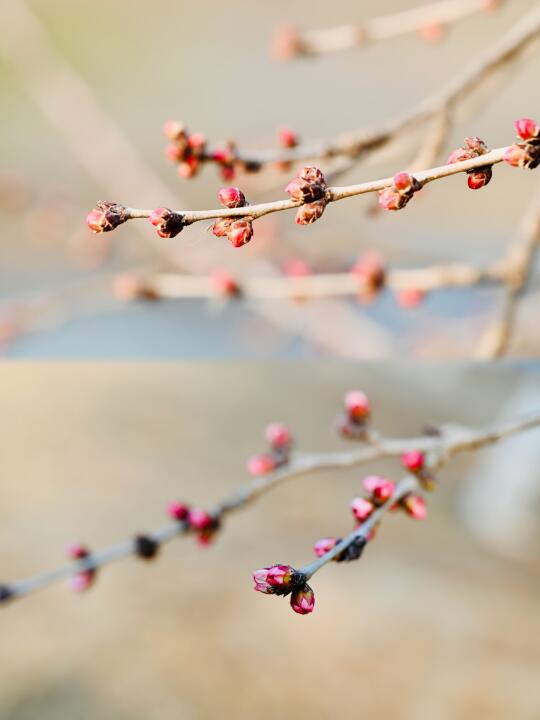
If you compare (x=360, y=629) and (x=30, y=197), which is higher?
(x=30, y=197)

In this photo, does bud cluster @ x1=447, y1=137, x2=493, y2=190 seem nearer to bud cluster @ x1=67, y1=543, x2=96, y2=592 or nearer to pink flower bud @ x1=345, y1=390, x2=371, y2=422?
pink flower bud @ x1=345, y1=390, x2=371, y2=422

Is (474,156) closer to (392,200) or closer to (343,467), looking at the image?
(392,200)

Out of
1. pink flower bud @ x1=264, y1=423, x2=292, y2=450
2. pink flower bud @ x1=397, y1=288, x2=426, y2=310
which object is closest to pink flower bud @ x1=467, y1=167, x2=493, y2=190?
pink flower bud @ x1=264, y1=423, x2=292, y2=450

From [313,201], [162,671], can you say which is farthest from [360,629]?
[313,201]

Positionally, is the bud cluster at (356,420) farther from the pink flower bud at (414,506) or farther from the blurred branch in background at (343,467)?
the pink flower bud at (414,506)

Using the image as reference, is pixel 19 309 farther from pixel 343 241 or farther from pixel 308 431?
pixel 308 431

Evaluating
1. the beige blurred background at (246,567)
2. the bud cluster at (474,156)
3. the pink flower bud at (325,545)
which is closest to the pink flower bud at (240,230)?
the bud cluster at (474,156)
